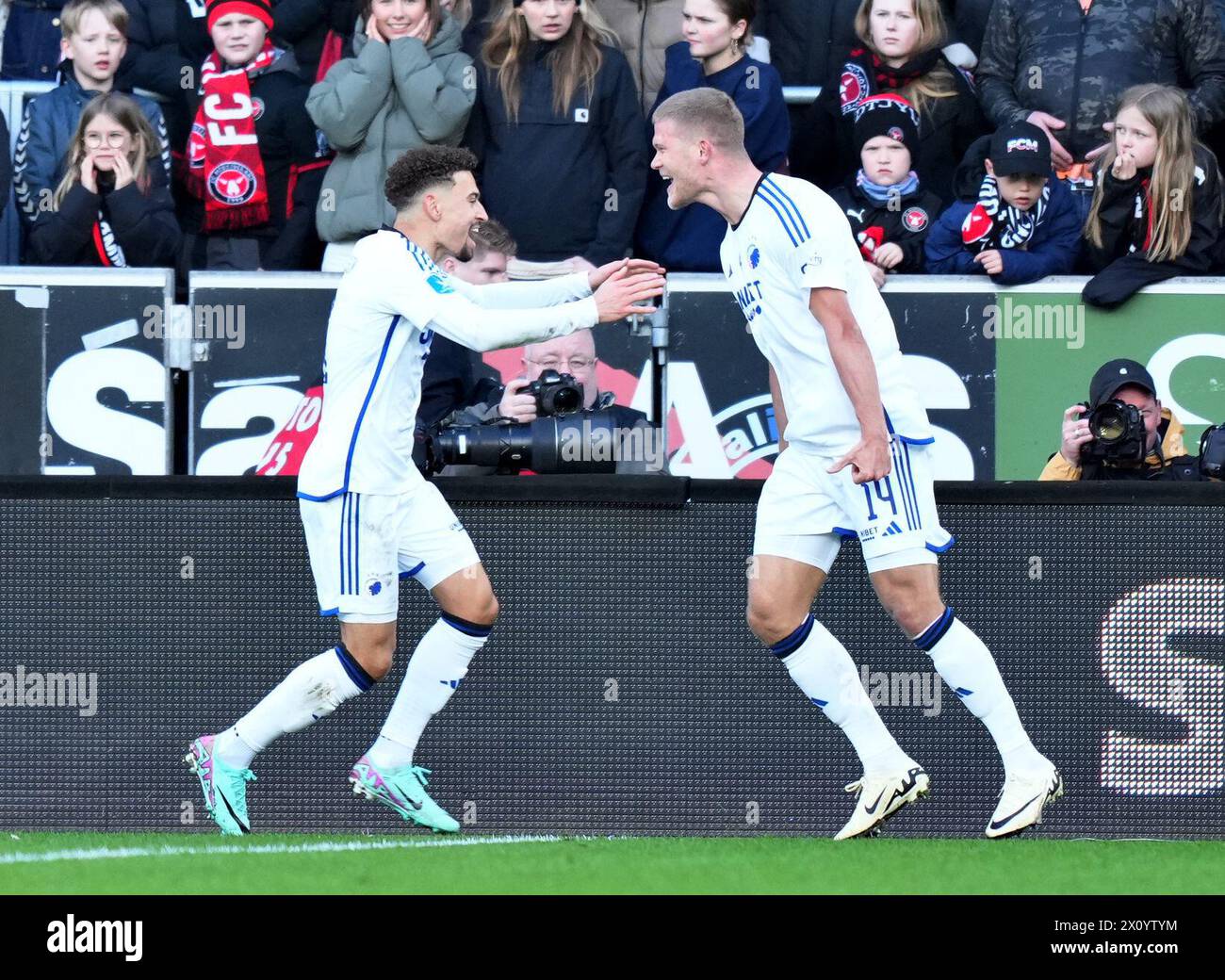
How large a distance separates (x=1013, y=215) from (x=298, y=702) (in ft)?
11.1

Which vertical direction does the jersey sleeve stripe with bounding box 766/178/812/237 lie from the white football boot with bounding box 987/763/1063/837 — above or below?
above

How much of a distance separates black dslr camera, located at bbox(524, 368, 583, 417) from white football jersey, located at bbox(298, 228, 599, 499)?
1.14 ft

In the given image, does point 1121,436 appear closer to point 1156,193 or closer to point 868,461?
point 868,461

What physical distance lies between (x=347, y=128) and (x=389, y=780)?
3.02 meters

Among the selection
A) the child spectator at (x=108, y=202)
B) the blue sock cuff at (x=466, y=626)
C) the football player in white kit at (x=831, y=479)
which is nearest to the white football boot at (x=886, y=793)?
the football player in white kit at (x=831, y=479)

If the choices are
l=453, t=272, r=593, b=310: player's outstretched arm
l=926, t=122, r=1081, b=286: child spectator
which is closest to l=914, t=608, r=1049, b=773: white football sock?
l=453, t=272, r=593, b=310: player's outstretched arm

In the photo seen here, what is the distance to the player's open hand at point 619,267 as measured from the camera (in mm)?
5855

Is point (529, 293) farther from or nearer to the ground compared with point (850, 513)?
farther from the ground

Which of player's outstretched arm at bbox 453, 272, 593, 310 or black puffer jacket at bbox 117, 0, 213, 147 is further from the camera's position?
black puffer jacket at bbox 117, 0, 213, 147

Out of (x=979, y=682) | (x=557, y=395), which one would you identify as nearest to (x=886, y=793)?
(x=979, y=682)

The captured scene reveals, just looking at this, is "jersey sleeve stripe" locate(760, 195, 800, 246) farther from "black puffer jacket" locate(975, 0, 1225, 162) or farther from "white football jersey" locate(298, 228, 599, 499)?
"black puffer jacket" locate(975, 0, 1225, 162)

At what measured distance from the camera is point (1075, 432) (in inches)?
257

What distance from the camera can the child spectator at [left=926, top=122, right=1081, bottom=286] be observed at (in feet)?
24.7

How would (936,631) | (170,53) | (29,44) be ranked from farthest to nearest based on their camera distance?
(29,44) → (170,53) → (936,631)
